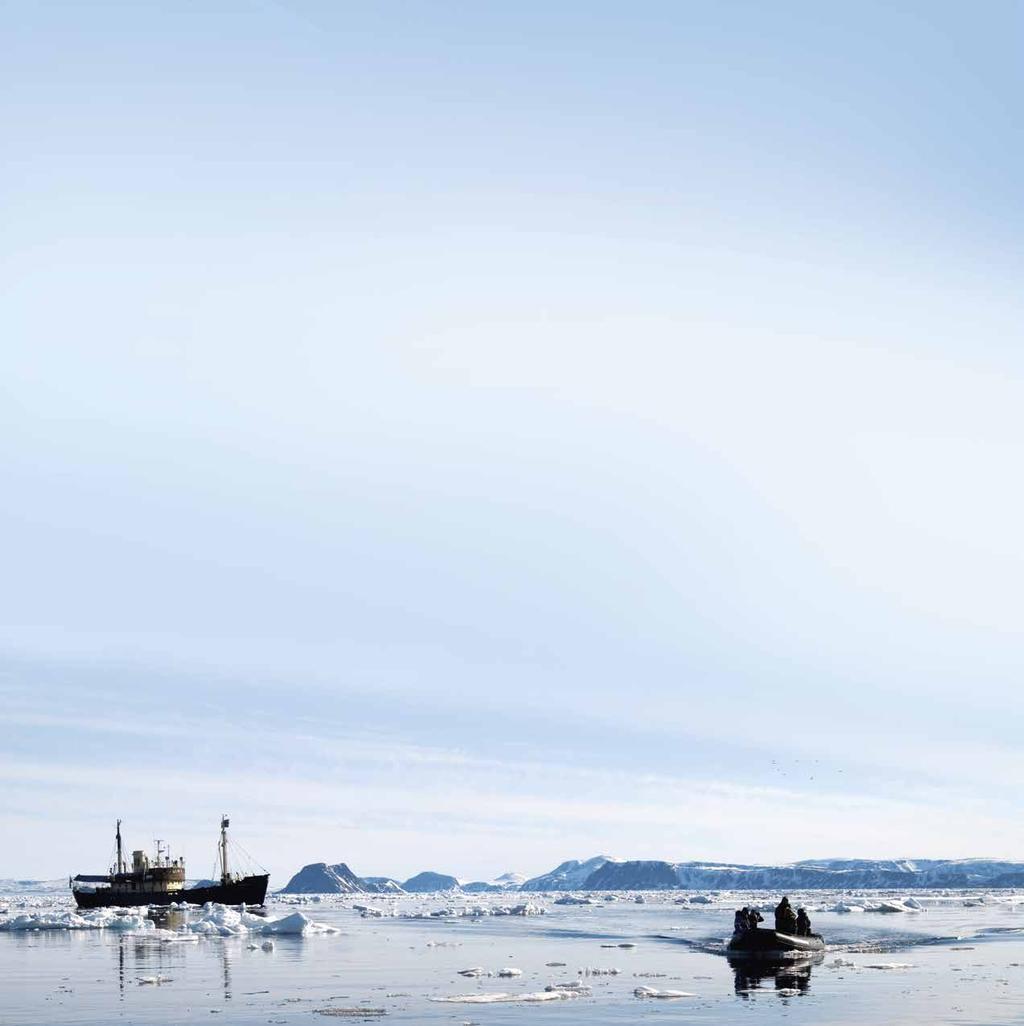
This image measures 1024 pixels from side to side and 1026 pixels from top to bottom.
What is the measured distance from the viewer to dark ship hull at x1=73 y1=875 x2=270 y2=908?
149m

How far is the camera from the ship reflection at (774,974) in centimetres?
4854

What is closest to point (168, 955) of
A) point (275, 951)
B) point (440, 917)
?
point (275, 951)

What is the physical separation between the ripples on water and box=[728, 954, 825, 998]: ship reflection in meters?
0.09

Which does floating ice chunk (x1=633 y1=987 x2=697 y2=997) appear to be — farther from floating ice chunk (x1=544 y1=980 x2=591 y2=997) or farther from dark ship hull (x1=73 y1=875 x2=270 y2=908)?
dark ship hull (x1=73 y1=875 x2=270 y2=908)

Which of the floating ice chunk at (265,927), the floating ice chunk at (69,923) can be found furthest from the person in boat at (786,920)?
the floating ice chunk at (69,923)

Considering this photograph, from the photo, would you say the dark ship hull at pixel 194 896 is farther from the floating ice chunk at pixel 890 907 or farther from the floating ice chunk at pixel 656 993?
the floating ice chunk at pixel 656 993

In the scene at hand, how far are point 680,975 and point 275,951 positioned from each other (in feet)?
78.3

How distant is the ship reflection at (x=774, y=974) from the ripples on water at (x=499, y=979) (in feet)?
0.31

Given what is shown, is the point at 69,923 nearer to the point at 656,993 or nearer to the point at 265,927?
the point at 265,927

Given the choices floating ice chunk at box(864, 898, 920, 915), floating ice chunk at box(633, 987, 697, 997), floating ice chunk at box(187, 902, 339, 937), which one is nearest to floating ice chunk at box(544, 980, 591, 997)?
floating ice chunk at box(633, 987, 697, 997)

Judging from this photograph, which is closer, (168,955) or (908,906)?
(168,955)

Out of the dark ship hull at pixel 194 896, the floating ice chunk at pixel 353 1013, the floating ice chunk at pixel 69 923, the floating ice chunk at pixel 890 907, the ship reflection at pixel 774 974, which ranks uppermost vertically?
the floating ice chunk at pixel 353 1013

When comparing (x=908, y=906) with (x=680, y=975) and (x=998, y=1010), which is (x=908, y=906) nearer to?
(x=680, y=975)

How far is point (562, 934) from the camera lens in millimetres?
94625
